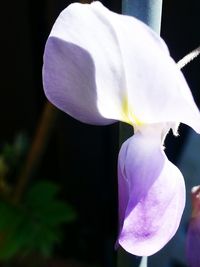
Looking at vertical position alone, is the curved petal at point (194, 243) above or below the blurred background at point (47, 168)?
above

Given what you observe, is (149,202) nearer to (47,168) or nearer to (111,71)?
(111,71)

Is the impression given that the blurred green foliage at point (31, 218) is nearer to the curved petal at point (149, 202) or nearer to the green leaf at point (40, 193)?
the green leaf at point (40, 193)

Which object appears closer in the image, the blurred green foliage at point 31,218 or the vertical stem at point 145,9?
the vertical stem at point 145,9

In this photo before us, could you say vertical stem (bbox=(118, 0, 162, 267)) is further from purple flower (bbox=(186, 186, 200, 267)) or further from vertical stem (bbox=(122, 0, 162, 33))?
purple flower (bbox=(186, 186, 200, 267))

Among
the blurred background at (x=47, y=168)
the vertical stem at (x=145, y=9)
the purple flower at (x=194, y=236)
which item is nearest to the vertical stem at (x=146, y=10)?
the vertical stem at (x=145, y=9)

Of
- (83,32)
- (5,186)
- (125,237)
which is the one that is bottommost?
(5,186)

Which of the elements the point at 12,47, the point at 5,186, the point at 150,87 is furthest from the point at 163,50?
the point at 12,47

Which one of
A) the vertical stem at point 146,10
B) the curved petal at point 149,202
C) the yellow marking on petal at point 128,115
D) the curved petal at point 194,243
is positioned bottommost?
the curved petal at point 194,243

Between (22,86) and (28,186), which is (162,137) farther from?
(22,86)
